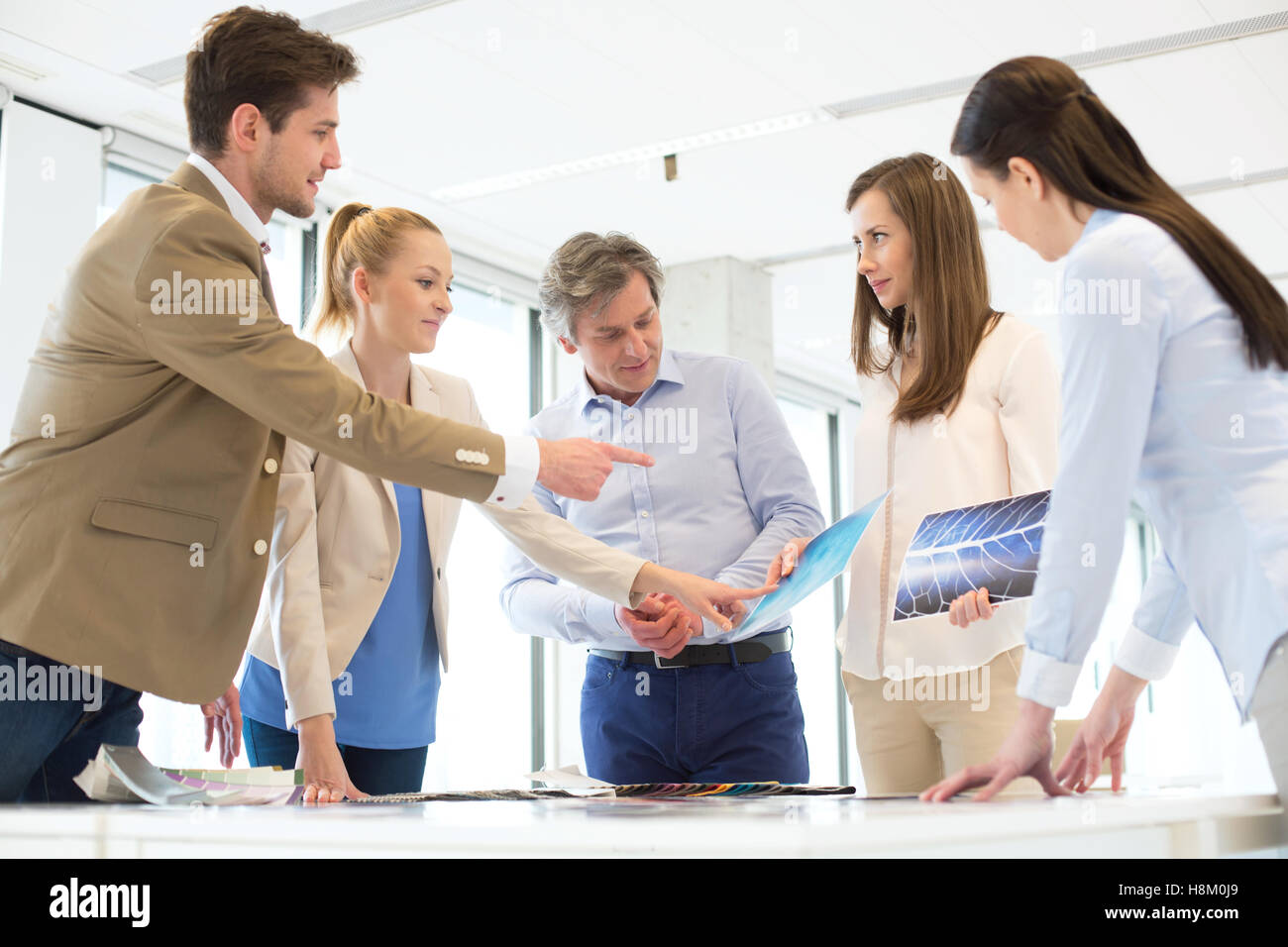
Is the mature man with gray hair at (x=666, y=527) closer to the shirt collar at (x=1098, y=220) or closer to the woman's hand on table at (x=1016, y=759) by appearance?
the woman's hand on table at (x=1016, y=759)

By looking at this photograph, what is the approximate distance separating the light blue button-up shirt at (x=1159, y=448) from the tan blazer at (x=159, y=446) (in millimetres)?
743

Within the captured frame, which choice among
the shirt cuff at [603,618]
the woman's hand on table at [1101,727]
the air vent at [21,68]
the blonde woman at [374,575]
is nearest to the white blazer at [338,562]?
the blonde woman at [374,575]

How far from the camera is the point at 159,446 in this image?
4.72 feet

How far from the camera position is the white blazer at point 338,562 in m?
1.80

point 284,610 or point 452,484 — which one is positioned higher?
point 452,484

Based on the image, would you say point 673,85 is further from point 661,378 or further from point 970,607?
point 970,607

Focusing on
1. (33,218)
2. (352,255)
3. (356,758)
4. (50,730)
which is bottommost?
(356,758)

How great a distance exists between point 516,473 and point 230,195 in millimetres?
569

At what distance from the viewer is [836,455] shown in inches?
388

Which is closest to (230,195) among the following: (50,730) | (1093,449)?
(50,730)
